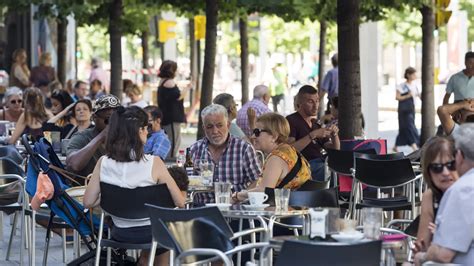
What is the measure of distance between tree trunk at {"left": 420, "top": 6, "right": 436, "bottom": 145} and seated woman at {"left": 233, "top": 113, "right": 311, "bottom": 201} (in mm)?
13969

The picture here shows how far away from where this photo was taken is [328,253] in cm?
693

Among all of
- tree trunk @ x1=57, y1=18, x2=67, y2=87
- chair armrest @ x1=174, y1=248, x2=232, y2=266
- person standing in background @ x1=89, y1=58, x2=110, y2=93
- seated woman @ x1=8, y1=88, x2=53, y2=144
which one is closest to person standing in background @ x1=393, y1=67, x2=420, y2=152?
person standing in background @ x1=89, y1=58, x2=110, y2=93

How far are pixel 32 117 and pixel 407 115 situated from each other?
11.6 meters

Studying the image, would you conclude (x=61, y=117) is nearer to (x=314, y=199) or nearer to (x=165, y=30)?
(x=314, y=199)

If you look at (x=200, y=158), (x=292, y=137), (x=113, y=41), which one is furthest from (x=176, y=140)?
(x=200, y=158)

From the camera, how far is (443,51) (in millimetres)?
69062

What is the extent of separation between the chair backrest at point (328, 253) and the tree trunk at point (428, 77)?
18.0 metres

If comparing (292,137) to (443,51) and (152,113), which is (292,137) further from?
(443,51)

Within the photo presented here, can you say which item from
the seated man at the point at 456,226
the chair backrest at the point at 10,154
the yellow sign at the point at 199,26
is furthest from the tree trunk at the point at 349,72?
the yellow sign at the point at 199,26

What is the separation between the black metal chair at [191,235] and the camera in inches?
309

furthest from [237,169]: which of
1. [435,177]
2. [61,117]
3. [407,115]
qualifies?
[407,115]

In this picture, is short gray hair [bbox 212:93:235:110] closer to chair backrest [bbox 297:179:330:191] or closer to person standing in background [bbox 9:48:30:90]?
chair backrest [bbox 297:179:330:191]

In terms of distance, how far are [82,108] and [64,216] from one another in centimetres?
419

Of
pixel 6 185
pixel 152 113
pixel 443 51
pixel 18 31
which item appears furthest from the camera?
pixel 443 51
